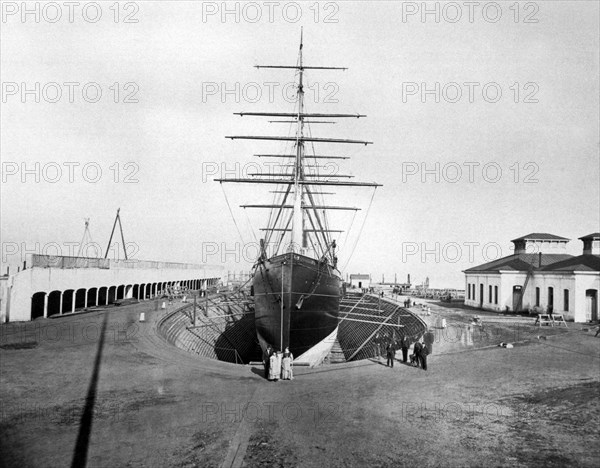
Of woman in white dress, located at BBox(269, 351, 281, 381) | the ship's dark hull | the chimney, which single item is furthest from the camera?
the chimney

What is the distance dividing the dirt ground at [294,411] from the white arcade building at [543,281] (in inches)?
436

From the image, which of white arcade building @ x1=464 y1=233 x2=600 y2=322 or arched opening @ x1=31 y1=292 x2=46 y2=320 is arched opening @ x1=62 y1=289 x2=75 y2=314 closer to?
arched opening @ x1=31 y1=292 x2=46 y2=320

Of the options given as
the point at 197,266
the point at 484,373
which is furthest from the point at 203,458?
the point at 197,266

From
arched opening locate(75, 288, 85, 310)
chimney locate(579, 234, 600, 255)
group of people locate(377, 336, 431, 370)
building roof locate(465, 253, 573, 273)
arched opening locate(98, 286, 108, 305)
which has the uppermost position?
chimney locate(579, 234, 600, 255)

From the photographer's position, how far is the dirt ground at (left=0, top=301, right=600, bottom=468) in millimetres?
6105

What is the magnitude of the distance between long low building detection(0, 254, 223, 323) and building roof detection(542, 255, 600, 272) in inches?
1267

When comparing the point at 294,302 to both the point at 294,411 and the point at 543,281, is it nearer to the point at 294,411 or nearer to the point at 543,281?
the point at 294,411

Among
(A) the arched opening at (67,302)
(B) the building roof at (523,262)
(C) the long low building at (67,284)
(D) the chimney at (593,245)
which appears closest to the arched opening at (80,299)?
(C) the long low building at (67,284)

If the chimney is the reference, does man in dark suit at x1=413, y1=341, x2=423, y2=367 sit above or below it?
below

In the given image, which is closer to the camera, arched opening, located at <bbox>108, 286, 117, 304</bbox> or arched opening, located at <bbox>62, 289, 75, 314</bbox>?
arched opening, located at <bbox>62, 289, 75, 314</bbox>

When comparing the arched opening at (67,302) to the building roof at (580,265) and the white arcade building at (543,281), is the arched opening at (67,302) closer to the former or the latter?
the white arcade building at (543,281)

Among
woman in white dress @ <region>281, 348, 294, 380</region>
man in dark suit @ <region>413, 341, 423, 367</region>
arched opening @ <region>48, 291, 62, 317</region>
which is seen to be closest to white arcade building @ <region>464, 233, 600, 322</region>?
man in dark suit @ <region>413, 341, 423, 367</region>

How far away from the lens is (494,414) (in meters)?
8.12

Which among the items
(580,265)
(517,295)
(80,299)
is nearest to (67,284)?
(80,299)
